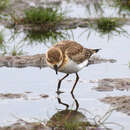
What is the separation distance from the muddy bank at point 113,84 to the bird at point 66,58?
17.1 inches

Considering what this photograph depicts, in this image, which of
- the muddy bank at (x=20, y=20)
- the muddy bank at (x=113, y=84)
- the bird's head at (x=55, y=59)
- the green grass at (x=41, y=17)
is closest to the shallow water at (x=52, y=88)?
the muddy bank at (x=113, y=84)

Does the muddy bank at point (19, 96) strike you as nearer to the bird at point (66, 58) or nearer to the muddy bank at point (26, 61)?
the bird at point (66, 58)

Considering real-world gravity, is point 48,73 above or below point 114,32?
below

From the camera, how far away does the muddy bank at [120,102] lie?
7848mm

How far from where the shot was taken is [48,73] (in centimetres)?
986

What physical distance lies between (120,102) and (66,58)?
1129 mm

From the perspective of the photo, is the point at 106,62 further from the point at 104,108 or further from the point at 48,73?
the point at 104,108

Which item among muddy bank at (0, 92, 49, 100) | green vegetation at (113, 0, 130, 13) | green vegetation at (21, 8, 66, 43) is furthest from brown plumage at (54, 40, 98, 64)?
green vegetation at (113, 0, 130, 13)

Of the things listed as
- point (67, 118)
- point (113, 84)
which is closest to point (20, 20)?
point (113, 84)

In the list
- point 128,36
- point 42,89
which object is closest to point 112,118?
point 42,89

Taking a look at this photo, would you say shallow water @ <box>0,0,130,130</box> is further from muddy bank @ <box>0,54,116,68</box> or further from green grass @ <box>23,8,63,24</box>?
green grass @ <box>23,8,63,24</box>

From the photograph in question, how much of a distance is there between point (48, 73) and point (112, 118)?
2.57 m

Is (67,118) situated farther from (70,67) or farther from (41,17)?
(41,17)

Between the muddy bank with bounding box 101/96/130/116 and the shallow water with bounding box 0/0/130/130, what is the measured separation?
4.5 inches
